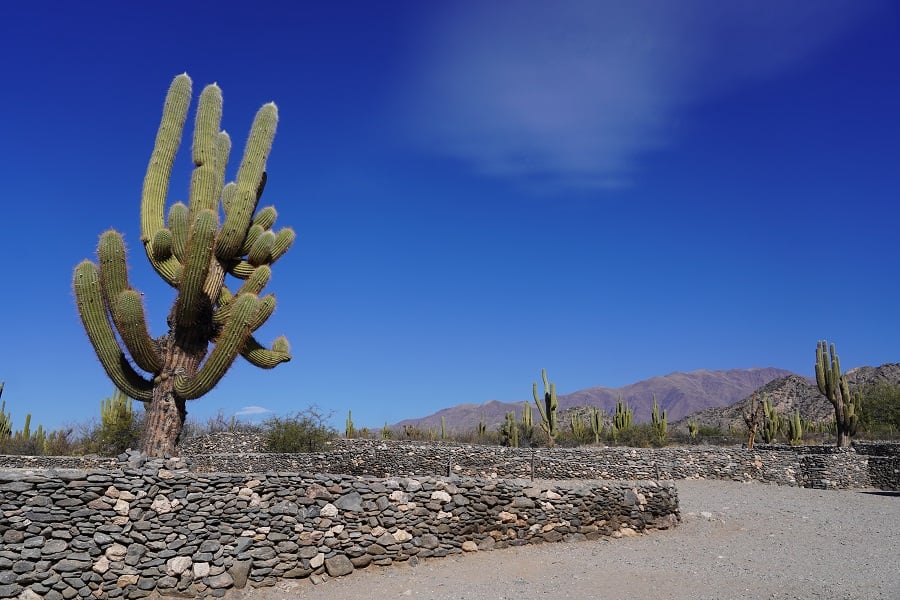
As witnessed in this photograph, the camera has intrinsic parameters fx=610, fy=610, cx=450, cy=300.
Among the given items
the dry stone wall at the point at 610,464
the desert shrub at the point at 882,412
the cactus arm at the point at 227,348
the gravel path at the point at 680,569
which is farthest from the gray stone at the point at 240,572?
the desert shrub at the point at 882,412

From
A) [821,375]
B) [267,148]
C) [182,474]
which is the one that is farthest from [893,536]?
[821,375]

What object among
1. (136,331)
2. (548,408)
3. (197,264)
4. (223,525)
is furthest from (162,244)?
(548,408)

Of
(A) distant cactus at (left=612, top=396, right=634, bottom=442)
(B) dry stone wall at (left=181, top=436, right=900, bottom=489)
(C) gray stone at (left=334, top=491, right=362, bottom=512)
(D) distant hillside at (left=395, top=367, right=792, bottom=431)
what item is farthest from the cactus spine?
(D) distant hillside at (left=395, top=367, right=792, bottom=431)

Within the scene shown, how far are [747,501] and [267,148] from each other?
13831 mm

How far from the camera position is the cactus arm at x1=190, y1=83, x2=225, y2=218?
11.5 m

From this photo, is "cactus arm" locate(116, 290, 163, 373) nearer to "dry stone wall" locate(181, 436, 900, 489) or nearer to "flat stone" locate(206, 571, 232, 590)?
"flat stone" locate(206, 571, 232, 590)

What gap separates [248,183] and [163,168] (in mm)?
1614

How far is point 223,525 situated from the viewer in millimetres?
7848

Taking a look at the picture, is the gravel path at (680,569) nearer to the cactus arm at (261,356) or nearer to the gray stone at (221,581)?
the gray stone at (221,581)

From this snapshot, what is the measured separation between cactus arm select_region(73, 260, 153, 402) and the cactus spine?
24910 millimetres

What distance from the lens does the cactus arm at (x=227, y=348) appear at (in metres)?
10.6

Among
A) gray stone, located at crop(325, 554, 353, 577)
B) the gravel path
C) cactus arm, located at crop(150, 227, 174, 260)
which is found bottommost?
the gravel path

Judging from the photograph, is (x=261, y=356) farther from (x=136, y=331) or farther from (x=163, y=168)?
(x=163, y=168)

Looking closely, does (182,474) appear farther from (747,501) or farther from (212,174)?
(747,501)
